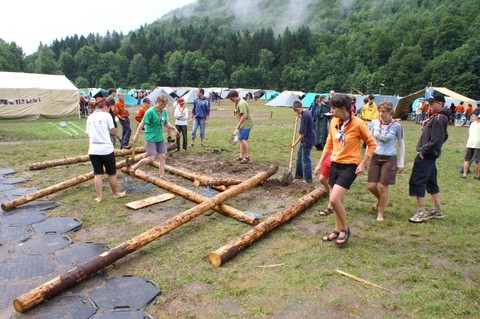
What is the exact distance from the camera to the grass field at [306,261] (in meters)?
3.34

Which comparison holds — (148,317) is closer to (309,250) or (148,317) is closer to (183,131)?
(309,250)

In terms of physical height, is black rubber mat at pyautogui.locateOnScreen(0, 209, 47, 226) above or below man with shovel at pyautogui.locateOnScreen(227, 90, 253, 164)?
below

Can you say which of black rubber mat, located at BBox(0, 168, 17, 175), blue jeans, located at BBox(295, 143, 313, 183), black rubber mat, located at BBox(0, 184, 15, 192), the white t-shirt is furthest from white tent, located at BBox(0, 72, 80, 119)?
blue jeans, located at BBox(295, 143, 313, 183)

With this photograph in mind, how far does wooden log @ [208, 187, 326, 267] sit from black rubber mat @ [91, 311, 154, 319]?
1090 mm

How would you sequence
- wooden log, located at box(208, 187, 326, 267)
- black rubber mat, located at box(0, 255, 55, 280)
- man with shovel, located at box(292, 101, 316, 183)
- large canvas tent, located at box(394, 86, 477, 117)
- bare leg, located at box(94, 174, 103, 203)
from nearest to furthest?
black rubber mat, located at box(0, 255, 55, 280) → wooden log, located at box(208, 187, 326, 267) → bare leg, located at box(94, 174, 103, 203) → man with shovel, located at box(292, 101, 316, 183) → large canvas tent, located at box(394, 86, 477, 117)

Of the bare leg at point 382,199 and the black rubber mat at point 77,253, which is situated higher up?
the bare leg at point 382,199

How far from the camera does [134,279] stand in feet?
12.4

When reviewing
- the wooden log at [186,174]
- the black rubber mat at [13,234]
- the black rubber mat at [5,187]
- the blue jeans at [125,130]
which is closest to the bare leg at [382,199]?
the wooden log at [186,174]

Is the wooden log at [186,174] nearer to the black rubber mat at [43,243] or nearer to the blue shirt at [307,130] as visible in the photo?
the blue shirt at [307,130]

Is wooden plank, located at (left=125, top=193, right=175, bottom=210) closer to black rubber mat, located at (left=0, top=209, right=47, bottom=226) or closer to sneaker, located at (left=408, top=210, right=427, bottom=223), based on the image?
black rubber mat, located at (left=0, top=209, right=47, bottom=226)

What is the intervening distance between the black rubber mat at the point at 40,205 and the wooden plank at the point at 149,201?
1306 millimetres

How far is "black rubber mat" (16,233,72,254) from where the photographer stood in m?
4.46

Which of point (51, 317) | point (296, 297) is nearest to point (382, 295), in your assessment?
point (296, 297)

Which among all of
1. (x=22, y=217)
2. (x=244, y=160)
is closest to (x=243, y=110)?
(x=244, y=160)
